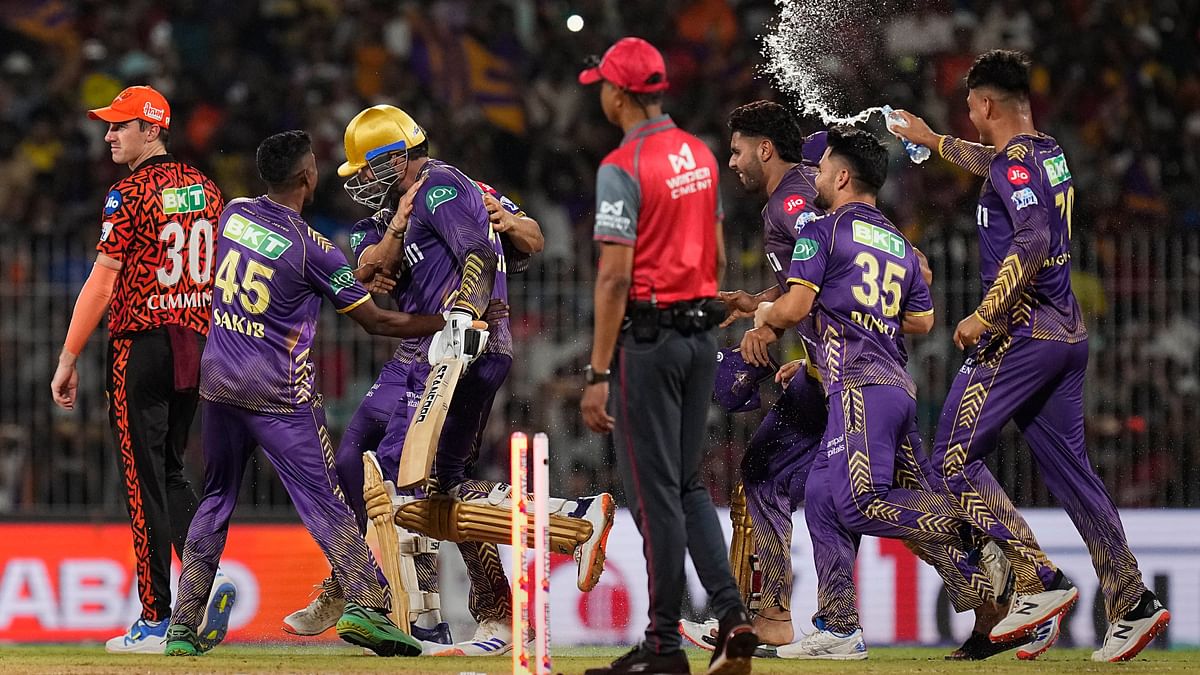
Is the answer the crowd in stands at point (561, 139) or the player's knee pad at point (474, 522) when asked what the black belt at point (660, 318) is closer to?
the player's knee pad at point (474, 522)

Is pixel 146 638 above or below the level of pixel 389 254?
below

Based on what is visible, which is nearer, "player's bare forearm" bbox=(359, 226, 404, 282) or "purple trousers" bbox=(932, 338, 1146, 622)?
"purple trousers" bbox=(932, 338, 1146, 622)

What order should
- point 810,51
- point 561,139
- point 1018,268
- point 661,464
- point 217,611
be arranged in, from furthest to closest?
point 561,139
point 810,51
point 217,611
point 1018,268
point 661,464

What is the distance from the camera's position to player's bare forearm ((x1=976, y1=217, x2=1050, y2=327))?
27.9 feet

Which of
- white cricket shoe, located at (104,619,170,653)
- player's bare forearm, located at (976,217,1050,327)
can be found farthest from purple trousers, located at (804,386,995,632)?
white cricket shoe, located at (104,619,170,653)

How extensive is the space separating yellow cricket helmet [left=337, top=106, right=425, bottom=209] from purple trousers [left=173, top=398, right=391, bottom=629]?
1.22 m

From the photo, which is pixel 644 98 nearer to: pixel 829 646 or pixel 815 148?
pixel 815 148

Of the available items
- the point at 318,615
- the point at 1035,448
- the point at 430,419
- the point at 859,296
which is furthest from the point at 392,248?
the point at 1035,448

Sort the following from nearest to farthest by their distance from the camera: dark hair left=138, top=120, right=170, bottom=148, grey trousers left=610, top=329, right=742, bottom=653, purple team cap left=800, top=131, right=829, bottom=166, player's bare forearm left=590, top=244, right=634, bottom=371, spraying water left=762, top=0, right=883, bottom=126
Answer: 1. player's bare forearm left=590, top=244, right=634, bottom=371
2. grey trousers left=610, top=329, right=742, bottom=653
3. dark hair left=138, top=120, right=170, bottom=148
4. purple team cap left=800, top=131, right=829, bottom=166
5. spraying water left=762, top=0, right=883, bottom=126

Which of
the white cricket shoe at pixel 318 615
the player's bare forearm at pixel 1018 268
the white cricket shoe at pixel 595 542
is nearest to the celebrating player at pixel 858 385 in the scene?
the player's bare forearm at pixel 1018 268

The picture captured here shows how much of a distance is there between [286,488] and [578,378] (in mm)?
4984

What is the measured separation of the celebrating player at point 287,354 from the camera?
27.9 ft

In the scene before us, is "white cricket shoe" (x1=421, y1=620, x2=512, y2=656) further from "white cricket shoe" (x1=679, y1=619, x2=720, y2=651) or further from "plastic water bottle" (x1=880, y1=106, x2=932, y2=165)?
"plastic water bottle" (x1=880, y1=106, x2=932, y2=165)

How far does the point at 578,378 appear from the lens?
13.4 m
